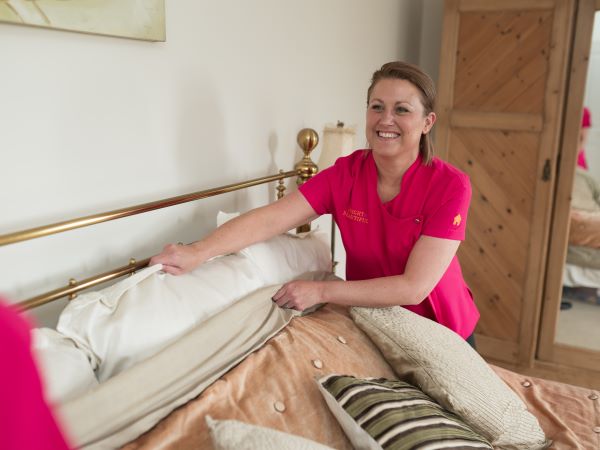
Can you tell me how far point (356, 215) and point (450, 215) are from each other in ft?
0.93

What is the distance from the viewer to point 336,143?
2.20m

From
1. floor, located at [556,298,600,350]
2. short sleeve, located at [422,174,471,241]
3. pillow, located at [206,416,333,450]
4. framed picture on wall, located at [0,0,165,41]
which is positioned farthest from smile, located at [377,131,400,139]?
floor, located at [556,298,600,350]

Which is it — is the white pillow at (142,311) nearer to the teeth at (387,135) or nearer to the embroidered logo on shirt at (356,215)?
the embroidered logo on shirt at (356,215)

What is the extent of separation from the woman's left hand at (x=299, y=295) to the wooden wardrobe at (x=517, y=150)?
5.99ft

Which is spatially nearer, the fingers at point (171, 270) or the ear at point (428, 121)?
the fingers at point (171, 270)

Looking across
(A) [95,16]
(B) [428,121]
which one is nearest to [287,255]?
(B) [428,121]

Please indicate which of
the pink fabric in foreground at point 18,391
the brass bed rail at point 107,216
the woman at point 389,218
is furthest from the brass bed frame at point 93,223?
the pink fabric in foreground at point 18,391

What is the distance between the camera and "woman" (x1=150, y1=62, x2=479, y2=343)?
4.91ft

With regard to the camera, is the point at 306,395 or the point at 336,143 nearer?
the point at 306,395

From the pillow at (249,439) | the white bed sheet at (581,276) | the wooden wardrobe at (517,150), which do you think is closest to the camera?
the pillow at (249,439)

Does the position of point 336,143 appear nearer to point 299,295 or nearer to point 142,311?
point 299,295

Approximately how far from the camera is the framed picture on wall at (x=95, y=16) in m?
1.08

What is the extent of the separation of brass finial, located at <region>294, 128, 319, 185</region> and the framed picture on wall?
76 centimetres

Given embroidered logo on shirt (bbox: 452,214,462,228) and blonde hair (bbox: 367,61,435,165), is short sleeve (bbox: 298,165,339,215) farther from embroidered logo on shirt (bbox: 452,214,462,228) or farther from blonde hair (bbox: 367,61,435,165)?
embroidered logo on shirt (bbox: 452,214,462,228)
